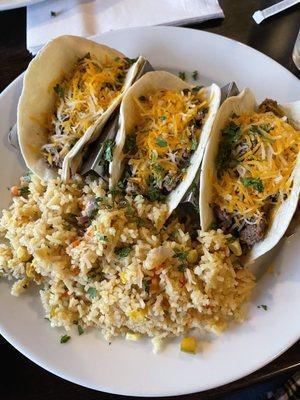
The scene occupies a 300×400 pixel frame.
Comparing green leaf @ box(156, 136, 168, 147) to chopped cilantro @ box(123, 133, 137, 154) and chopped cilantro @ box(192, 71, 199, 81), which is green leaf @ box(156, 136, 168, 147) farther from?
chopped cilantro @ box(192, 71, 199, 81)

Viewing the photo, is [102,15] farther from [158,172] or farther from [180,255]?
[180,255]

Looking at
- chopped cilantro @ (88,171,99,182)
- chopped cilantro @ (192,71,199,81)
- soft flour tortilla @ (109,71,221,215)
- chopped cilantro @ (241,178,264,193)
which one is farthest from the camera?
chopped cilantro @ (192,71,199,81)

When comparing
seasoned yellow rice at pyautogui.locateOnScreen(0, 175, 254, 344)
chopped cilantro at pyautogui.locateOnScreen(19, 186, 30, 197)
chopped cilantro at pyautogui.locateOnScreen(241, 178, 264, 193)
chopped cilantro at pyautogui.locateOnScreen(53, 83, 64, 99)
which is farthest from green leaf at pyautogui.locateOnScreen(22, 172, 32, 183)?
chopped cilantro at pyautogui.locateOnScreen(241, 178, 264, 193)

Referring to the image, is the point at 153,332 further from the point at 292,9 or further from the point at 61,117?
the point at 292,9

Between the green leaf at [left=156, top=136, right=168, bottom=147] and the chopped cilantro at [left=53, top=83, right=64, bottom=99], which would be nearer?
the green leaf at [left=156, top=136, right=168, bottom=147]

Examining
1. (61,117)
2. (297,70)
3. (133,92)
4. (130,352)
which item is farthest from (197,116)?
(130,352)

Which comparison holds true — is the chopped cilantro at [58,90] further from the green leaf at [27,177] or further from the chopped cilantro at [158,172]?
the chopped cilantro at [158,172]

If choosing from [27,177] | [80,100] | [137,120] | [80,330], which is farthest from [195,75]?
[80,330]
